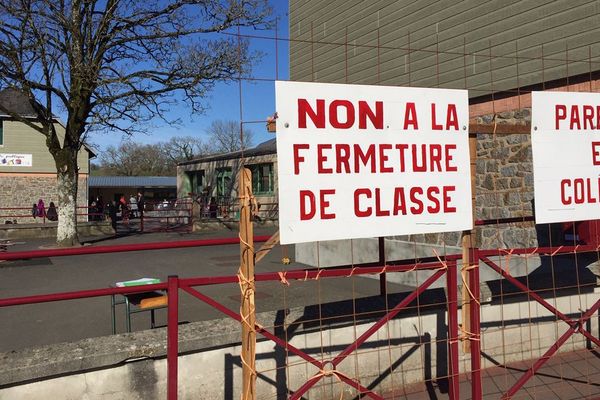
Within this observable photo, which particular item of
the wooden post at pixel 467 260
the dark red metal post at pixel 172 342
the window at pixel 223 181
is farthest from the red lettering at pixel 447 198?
the window at pixel 223 181

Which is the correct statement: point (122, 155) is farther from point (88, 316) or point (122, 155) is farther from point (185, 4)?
point (88, 316)

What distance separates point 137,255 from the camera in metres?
14.6

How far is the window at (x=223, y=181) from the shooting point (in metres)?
31.3

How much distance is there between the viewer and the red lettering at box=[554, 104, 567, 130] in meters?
3.68

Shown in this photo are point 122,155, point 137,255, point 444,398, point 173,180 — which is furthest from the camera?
point 122,155

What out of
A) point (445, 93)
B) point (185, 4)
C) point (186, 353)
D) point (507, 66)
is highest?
point (185, 4)

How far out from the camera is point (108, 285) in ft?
32.2

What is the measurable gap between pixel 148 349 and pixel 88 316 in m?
4.35

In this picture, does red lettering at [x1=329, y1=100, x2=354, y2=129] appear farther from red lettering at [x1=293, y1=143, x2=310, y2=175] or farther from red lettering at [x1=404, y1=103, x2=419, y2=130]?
red lettering at [x1=404, y1=103, x2=419, y2=130]

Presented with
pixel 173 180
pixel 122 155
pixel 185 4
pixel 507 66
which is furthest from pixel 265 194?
pixel 122 155

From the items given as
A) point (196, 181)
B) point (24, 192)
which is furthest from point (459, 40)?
point (24, 192)

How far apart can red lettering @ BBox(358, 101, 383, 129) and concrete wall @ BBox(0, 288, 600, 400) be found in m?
1.54

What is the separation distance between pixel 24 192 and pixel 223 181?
1261 centimetres

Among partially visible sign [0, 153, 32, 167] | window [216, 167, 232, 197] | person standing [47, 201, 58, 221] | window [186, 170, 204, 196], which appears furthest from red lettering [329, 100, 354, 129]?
partially visible sign [0, 153, 32, 167]
